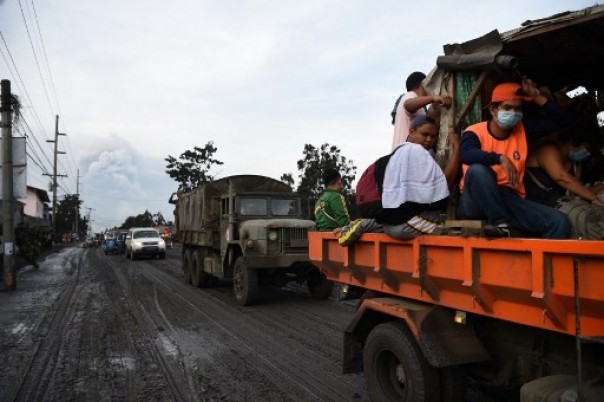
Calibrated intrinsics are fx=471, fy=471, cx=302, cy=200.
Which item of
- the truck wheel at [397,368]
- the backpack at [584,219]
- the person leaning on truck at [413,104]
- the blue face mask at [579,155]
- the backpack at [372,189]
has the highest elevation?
the person leaning on truck at [413,104]

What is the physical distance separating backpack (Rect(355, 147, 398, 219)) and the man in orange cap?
0.69 meters

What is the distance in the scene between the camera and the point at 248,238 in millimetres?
10102

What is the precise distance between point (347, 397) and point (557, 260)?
2.88 m

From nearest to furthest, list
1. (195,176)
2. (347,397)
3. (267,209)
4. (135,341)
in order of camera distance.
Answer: (347,397)
(135,341)
(267,209)
(195,176)

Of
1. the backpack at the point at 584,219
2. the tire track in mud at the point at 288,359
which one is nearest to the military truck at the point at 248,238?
the tire track in mud at the point at 288,359

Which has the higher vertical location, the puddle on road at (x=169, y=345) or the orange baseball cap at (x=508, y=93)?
the orange baseball cap at (x=508, y=93)

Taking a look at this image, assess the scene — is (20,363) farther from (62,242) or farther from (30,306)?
(62,242)

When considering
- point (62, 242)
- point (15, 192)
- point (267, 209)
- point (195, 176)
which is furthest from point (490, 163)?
point (62, 242)

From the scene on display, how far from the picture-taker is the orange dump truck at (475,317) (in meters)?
2.32

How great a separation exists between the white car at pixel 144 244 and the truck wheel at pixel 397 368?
75.8 ft

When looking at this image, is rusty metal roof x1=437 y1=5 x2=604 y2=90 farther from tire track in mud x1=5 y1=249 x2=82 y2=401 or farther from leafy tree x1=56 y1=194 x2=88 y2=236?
leafy tree x1=56 y1=194 x2=88 y2=236

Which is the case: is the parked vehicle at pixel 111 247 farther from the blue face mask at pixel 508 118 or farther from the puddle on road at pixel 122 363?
the blue face mask at pixel 508 118

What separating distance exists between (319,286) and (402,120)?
21.7 ft

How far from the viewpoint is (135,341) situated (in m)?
7.02
